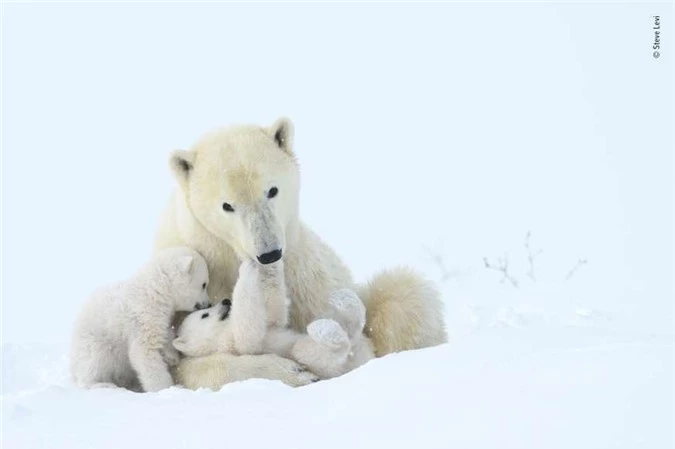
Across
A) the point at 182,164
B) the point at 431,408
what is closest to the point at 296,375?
the point at 182,164

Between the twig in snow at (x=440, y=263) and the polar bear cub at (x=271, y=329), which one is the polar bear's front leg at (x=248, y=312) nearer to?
the polar bear cub at (x=271, y=329)

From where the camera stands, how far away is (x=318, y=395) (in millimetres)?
3398

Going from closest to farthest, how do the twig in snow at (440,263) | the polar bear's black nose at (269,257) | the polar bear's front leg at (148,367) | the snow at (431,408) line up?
the snow at (431,408) → the polar bear's black nose at (269,257) → the polar bear's front leg at (148,367) → the twig in snow at (440,263)

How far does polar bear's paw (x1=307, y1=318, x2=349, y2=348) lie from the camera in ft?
14.7

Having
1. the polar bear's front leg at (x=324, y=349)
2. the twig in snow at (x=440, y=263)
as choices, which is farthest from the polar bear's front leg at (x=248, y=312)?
the twig in snow at (x=440, y=263)

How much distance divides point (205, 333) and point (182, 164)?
2.89 feet

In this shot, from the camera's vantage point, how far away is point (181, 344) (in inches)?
187

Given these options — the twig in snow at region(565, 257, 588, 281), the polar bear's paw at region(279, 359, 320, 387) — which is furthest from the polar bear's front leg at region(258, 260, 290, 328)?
the twig in snow at region(565, 257, 588, 281)

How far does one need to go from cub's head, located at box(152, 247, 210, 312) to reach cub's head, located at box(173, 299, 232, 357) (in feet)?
0.36

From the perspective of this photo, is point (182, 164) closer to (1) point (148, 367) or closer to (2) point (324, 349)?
(1) point (148, 367)

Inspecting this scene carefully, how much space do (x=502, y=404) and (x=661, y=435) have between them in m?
0.51

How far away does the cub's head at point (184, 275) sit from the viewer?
15.6ft

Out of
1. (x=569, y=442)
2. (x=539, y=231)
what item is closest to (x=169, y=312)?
(x=569, y=442)

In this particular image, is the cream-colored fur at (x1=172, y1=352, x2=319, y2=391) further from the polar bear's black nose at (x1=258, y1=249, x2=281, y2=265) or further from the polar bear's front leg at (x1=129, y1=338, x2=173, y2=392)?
the polar bear's black nose at (x1=258, y1=249, x2=281, y2=265)
